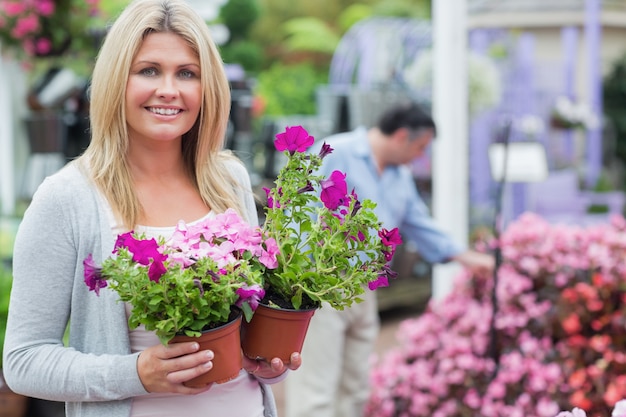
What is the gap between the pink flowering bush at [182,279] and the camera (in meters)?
Result: 1.51

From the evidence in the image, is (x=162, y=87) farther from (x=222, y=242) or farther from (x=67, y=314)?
(x=67, y=314)

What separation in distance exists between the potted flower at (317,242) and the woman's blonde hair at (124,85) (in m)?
0.27

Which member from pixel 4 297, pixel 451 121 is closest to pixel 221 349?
pixel 4 297

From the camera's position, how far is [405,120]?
4.00 meters

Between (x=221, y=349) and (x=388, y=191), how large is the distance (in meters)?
2.46

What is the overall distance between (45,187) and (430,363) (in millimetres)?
2643

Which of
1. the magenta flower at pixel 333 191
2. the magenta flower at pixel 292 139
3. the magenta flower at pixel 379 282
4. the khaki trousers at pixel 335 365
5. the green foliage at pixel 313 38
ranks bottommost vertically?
the khaki trousers at pixel 335 365

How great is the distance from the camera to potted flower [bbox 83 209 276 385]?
1507 mm

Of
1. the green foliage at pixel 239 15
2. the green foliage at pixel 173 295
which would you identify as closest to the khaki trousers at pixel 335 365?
the green foliage at pixel 173 295

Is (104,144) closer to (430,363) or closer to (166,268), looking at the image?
(166,268)

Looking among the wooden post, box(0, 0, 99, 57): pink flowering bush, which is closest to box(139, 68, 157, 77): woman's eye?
the wooden post

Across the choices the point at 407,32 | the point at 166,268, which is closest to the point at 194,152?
the point at 166,268

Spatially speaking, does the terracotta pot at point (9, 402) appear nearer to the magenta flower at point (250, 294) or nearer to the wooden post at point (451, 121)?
the wooden post at point (451, 121)

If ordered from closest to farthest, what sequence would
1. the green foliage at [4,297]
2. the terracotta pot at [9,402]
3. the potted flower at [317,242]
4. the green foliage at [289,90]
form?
1. the potted flower at [317,242]
2. the terracotta pot at [9,402]
3. the green foliage at [4,297]
4. the green foliage at [289,90]
